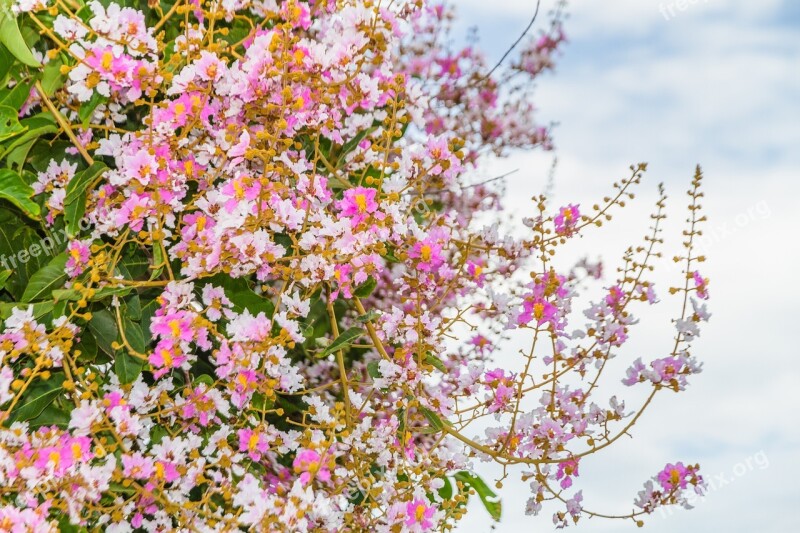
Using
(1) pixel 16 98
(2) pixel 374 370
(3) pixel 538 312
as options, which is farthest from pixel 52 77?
(3) pixel 538 312

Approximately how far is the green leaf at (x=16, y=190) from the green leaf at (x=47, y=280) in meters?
0.15

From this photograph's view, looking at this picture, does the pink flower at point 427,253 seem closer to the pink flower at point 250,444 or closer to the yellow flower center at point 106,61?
the pink flower at point 250,444

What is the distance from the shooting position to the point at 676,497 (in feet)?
7.25

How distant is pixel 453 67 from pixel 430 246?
159 cm

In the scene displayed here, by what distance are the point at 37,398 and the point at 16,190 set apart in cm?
47

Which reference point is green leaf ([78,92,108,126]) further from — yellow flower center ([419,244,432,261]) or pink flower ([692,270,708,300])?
pink flower ([692,270,708,300])

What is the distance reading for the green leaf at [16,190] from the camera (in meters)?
1.86

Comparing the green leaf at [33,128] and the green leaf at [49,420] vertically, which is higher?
the green leaf at [33,128]

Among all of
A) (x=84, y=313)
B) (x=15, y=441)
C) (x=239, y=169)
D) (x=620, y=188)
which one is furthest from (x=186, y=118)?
(x=620, y=188)

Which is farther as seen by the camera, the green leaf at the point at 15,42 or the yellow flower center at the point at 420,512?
the yellow flower center at the point at 420,512

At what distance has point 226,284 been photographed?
2125 mm

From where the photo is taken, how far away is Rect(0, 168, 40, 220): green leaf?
6.09 ft

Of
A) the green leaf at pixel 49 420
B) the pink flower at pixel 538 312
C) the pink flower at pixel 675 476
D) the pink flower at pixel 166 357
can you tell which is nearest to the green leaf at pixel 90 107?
the pink flower at pixel 166 357

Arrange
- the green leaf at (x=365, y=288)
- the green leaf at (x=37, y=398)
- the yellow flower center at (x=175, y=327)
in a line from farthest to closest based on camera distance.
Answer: the green leaf at (x=365, y=288)
the green leaf at (x=37, y=398)
the yellow flower center at (x=175, y=327)
